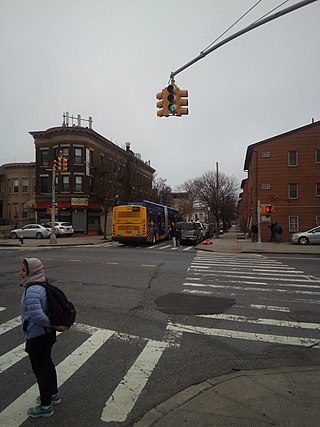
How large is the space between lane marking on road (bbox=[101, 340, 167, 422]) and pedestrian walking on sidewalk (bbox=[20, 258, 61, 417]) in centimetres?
60

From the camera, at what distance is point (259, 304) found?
8008 millimetres

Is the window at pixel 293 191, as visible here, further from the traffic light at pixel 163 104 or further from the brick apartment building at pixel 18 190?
the brick apartment building at pixel 18 190

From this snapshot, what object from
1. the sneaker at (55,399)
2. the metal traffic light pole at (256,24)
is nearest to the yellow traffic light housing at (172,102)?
the metal traffic light pole at (256,24)

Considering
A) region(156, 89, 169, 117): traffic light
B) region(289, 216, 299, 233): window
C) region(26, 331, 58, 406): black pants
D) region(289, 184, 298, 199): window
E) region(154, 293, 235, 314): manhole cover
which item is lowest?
region(154, 293, 235, 314): manhole cover

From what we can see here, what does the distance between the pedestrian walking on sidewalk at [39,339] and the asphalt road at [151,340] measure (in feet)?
0.58

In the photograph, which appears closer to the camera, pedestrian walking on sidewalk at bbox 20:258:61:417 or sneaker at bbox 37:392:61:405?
pedestrian walking on sidewalk at bbox 20:258:61:417

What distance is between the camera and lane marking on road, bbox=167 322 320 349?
5.58 metres

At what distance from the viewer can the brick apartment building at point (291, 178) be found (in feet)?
107

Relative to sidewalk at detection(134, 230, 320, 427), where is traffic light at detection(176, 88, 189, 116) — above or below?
above

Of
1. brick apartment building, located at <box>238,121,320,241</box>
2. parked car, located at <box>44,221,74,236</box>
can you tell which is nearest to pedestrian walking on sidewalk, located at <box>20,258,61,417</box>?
brick apartment building, located at <box>238,121,320,241</box>

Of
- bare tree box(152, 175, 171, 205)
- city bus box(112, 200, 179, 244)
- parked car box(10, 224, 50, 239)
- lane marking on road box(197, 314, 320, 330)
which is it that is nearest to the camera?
lane marking on road box(197, 314, 320, 330)

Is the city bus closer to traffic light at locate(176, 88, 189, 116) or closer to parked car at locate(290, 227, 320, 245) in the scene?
parked car at locate(290, 227, 320, 245)

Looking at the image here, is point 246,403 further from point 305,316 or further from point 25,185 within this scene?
point 25,185

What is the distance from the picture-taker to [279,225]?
1288 inches
